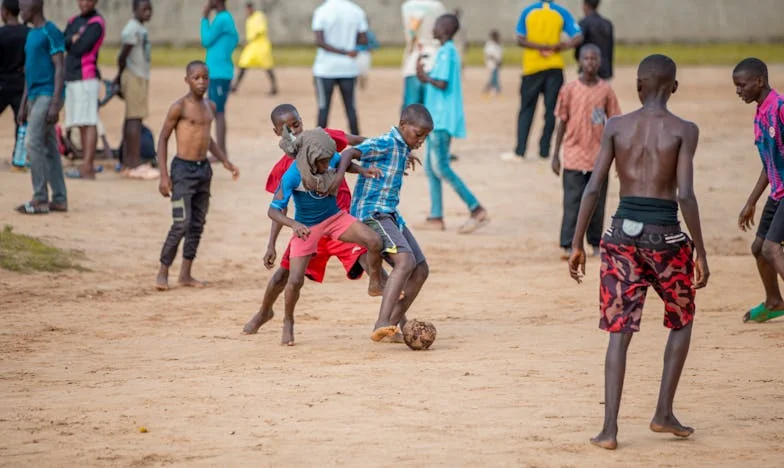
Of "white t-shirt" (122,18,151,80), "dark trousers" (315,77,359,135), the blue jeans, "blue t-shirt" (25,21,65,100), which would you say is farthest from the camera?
"dark trousers" (315,77,359,135)

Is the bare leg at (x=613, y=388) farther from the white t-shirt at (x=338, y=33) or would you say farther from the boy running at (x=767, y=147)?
the white t-shirt at (x=338, y=33)

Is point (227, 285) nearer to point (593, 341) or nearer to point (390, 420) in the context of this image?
point (593, 341)

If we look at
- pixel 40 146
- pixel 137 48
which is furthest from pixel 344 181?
pixel 137 48

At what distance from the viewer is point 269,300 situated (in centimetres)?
838

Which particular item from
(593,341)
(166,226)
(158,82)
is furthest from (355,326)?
(158,82)

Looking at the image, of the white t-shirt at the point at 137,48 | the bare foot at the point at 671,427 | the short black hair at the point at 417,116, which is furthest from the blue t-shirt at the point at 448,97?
the bare foot at the point at 671,427

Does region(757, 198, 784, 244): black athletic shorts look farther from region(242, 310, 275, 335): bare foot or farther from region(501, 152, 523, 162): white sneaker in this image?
region(501, 152, 523, 162): white sneaker

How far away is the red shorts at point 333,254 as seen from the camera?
312 inches

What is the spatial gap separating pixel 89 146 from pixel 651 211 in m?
10.0

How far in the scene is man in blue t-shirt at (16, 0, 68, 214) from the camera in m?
12.3

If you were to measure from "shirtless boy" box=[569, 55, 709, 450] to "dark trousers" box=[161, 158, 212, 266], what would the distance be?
4880mm

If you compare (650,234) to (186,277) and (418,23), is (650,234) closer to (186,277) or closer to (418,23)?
(186,277)

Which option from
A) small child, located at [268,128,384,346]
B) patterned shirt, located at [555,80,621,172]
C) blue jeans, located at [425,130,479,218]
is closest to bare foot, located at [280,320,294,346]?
small child, located at [268,128,384,346]

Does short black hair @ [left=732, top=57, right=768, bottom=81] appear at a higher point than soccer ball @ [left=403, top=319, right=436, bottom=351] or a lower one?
higher
